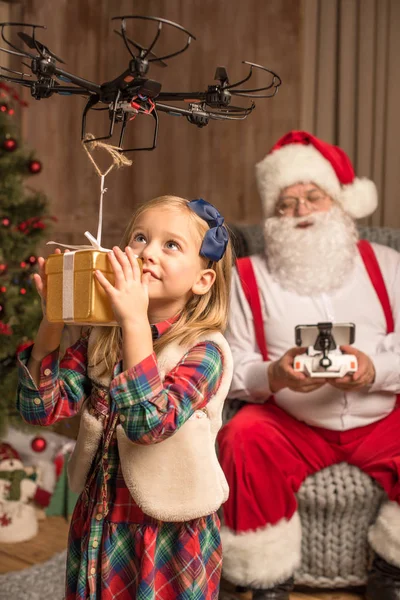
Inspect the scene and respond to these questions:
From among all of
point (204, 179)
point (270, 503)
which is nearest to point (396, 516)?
point (270, 503)

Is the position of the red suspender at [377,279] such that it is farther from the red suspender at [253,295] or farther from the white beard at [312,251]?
the red suspender at [253,295]

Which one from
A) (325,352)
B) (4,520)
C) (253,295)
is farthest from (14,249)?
(325,352)

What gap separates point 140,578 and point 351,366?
1153mm

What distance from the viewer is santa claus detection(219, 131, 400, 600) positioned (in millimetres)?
2180

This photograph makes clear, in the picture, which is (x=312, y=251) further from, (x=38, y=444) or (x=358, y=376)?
(x=38, y=444)

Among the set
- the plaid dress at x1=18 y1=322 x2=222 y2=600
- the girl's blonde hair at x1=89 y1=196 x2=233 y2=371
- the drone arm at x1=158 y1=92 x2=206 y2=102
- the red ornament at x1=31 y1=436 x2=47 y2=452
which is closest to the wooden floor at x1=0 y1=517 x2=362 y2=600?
the red ornament at x1=31 y1=436 x2=47 y2=452

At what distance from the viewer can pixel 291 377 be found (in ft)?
7.36

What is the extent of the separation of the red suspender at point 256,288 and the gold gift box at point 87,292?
4.63 feet

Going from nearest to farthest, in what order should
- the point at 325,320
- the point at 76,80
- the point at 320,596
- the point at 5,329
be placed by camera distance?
the point at 76,80 < the point at 320,596 < the point at 325,320 < the point at 5,329

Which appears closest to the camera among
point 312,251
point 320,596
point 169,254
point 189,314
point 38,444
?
point 169,254

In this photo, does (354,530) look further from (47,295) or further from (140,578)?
(47,295)

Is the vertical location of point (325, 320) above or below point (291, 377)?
above

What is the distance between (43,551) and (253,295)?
126 cm

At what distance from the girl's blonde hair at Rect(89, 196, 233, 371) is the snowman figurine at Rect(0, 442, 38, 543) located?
1.75m
